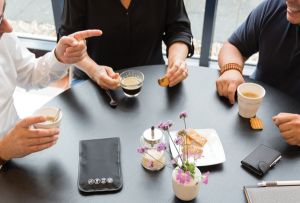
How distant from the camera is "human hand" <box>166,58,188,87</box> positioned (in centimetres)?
154

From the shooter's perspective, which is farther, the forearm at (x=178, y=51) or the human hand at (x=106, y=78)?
the forearm at (x=178, y=51)

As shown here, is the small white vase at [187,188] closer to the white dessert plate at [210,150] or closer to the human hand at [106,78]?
the white dessert plate at [210,150]

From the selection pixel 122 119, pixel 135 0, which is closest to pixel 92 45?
pixel 135 0

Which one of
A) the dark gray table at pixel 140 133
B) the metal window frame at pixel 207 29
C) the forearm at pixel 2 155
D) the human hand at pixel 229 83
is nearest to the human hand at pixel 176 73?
the dark gray table at pixel 140 133

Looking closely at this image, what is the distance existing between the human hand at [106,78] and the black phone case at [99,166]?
300mm

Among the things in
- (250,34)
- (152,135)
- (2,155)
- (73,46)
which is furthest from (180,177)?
(250,34)

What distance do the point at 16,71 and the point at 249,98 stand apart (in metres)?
1.01

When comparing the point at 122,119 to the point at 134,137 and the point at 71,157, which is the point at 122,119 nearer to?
the point at 134,137

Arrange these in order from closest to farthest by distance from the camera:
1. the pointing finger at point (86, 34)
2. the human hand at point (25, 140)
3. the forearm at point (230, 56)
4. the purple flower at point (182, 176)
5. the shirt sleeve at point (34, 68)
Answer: the purple flower at point (182, 176) → the human hand at point (25, 140) → the pointing finger at point (86, 34) → the shirt sleeve at point (34, 68) → the forearm at point (230, 56)

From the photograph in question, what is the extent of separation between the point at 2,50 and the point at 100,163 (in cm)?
67

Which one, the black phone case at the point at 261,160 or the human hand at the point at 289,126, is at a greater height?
the human hand at the point at 289,126

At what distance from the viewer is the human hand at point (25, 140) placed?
1150 millimetres

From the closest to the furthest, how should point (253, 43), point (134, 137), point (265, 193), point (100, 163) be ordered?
1. point (265, 193)
2. point (100, 163)
3. point (134, 137)
4. point (253, 43)

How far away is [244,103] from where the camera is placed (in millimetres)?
1347
